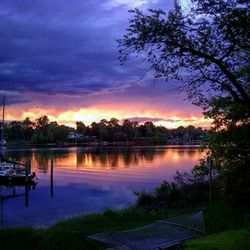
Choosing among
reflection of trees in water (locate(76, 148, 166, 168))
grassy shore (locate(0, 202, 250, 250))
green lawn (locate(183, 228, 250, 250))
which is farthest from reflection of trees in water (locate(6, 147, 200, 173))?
green lawn (locate(183, 228, 250, 250))

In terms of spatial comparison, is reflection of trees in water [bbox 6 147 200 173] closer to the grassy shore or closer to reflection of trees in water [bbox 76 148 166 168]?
reflection of trees in water [bbox 76 148 166 168]

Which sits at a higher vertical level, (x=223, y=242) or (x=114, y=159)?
(x=223, y=242)

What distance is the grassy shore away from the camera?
490 inches

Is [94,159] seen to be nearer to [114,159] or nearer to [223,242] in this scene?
[114,159]

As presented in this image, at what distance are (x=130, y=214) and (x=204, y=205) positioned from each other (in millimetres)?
3574

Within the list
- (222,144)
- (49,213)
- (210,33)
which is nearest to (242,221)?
(222,144)

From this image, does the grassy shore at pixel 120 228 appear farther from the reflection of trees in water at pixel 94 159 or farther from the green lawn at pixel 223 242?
the reflection of trees in water at pixel 94 159

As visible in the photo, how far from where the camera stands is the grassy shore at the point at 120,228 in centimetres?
1245

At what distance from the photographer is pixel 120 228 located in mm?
16578

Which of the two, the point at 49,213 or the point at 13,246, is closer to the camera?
the point at 13,246

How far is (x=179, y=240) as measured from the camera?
11.5 meters

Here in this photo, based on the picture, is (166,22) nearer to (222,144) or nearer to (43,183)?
(222,144)

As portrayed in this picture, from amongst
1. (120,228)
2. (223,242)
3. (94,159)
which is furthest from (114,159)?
(223,242)

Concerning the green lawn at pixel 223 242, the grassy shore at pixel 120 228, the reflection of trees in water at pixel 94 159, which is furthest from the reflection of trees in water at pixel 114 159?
the green lawn at pixel 223 242
